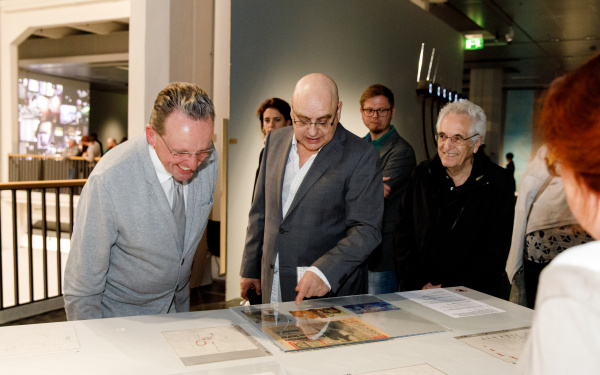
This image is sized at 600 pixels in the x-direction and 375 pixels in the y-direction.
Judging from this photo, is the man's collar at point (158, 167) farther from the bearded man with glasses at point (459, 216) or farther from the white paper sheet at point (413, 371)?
the bearded man with glasses at point (459, 216)

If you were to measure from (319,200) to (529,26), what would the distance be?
844 cm

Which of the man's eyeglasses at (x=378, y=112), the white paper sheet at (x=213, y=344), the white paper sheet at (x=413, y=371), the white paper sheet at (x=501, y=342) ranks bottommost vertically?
the white paper sheet at (x=501, y=342)

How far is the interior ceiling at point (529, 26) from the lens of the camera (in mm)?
7723

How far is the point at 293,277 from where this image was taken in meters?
2.17

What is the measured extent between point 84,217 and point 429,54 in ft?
19.3

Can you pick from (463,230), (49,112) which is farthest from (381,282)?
(49,112)

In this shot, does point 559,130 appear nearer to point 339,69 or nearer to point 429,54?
point 339,69

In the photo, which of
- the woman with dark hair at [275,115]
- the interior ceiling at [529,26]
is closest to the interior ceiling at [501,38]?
the interior ceiling at [529,26]

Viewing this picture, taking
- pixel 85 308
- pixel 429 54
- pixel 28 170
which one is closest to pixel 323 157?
pixel 85 308

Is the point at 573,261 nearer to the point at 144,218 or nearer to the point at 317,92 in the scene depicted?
the point at 144,218

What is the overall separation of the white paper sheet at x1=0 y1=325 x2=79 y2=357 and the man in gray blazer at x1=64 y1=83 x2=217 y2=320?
0.21 meters

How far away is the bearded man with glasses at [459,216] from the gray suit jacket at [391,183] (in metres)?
0.73

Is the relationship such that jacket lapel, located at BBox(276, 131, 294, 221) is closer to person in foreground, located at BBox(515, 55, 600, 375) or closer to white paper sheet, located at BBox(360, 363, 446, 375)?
white paper sheet, located at BBox(360, 363, 446, 375)

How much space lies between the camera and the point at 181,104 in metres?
1.64
